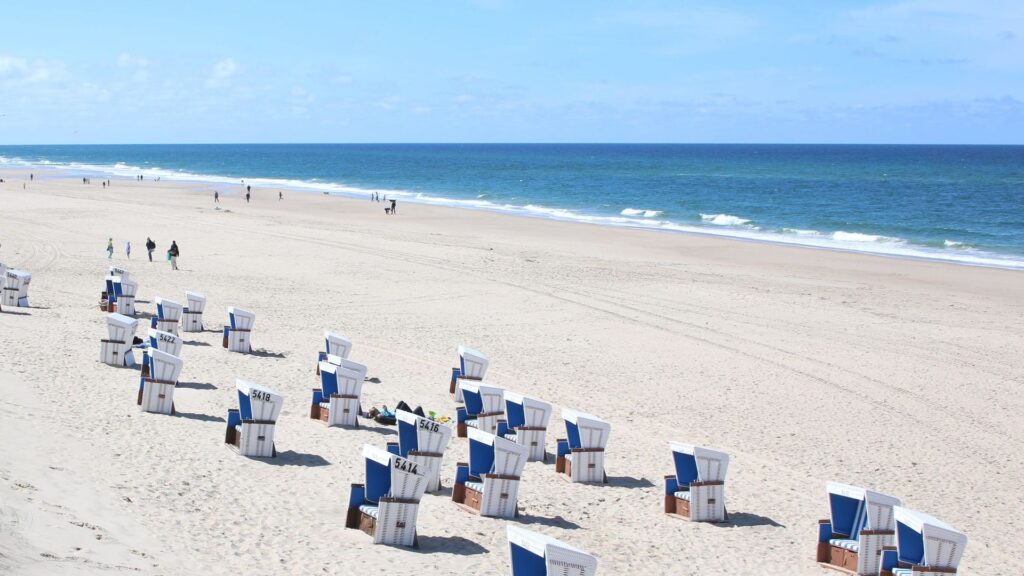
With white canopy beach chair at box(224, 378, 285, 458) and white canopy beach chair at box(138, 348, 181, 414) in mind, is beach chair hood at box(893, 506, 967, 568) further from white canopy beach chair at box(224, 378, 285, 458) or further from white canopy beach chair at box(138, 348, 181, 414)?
white canopy beach chair at box(138, 348, 181, 414)

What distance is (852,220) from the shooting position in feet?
192

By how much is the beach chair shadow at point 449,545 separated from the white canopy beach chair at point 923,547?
4.05 metres

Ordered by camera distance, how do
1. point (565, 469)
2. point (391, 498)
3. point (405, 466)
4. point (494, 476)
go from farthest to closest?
point (565, 469) < point (494, 476) < point (405, 466) < point (391, 498)

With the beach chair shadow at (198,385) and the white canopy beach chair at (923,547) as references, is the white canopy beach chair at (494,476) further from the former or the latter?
the beach chair shadow at (198,385)

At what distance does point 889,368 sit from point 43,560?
1755 cm

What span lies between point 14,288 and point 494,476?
1508 centimetres

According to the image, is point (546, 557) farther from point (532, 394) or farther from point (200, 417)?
point (532, 394)

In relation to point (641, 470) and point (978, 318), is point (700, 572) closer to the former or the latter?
point (641, 470)

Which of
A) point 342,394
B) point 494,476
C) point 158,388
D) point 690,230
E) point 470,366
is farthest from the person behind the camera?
point 690,230

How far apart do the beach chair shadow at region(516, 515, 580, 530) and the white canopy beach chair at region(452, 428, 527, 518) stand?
16 cm

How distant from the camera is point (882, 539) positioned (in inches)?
407

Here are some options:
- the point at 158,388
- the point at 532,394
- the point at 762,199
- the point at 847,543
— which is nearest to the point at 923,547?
the point at 847,543

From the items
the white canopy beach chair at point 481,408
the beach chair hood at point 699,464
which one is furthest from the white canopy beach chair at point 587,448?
the white canopy beach chair at point 481,408

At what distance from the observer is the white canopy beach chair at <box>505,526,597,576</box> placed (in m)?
7.85
